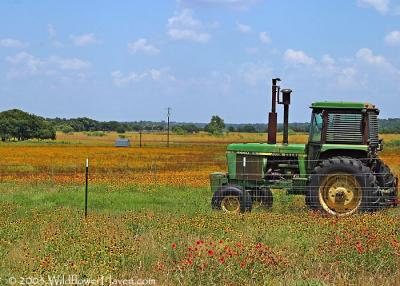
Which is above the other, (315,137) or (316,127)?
(316,127)

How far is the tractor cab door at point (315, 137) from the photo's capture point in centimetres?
1291

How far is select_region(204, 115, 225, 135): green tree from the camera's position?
14862cm

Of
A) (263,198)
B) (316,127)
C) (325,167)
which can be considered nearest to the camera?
(325,167)

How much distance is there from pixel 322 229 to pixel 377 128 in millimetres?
4579

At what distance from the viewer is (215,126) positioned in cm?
14975

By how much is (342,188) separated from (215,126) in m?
137

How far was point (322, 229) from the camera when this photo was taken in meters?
9.54

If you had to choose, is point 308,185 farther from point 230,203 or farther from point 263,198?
point 230,203

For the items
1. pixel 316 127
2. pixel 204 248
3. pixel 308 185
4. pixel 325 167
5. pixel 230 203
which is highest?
pixel 316 127

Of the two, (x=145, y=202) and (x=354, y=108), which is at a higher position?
(x=354, y=108)

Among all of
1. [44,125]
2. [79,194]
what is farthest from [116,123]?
[79,194]

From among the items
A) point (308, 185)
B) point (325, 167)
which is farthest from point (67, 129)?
point (325, 167)

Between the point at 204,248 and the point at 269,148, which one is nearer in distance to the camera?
the point at 204,248

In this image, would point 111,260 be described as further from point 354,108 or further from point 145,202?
point 145,202
